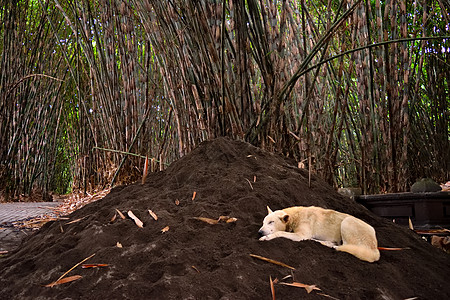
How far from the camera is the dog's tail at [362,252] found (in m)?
1.00

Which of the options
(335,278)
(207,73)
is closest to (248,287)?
(335,278)

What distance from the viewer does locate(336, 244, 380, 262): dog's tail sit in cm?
100

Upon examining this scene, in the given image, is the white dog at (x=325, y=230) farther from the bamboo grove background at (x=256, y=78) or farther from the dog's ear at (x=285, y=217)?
the bamboo grove background at (x=256, y=78)

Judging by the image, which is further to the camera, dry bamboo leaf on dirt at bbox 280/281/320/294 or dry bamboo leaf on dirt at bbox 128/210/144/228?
dry bamboo leaf on dirt at bbox 128/210/144/228

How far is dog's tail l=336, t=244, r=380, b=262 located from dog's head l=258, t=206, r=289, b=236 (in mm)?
141

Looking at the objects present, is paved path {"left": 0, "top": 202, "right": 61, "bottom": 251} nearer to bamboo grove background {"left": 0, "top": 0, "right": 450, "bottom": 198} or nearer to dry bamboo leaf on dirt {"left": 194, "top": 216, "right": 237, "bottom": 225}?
bamboo grove background {"left": 0, "top": 0, "right": 450, "bottom": 198}

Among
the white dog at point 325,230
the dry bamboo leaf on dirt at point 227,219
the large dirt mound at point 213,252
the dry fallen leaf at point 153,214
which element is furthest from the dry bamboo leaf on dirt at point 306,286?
the dry fallen leaf at point 153,214

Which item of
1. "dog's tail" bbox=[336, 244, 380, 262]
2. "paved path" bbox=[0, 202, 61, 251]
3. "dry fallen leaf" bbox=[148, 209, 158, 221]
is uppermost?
"dry fallen leaf" bbox=[148, 209, 158, 221]

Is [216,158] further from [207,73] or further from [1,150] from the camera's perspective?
[1,150]

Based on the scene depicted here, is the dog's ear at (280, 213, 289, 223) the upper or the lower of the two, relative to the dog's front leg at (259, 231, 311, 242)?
upper

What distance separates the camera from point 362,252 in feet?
3.29

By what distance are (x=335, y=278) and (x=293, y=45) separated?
211 centimetres

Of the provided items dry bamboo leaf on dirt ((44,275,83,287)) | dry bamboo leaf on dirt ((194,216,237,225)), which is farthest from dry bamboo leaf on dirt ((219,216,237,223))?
dry bamboo leaf on dirt ((44,275,83,287))

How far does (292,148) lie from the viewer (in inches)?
67.9
